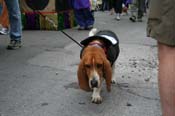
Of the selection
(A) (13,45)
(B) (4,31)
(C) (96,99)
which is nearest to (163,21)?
(C) (96,99)

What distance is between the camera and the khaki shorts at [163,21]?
6.59 feet

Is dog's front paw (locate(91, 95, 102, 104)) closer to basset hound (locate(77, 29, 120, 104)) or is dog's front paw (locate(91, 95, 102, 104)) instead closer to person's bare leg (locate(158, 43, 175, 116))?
basset hound (locate(77, 29, 120, 104))

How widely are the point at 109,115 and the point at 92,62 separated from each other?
0.49m

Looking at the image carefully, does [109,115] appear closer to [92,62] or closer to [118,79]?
[92,62]

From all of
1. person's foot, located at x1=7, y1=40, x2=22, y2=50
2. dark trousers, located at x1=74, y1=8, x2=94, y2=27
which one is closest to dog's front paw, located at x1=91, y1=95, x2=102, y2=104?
person's foot, located at x1=7, y1=40, x2=22, y2=50

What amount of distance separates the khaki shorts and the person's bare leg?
5 centimetres

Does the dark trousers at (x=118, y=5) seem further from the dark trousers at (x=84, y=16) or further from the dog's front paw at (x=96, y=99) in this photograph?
the dog's front paw at (x=96, y=99)

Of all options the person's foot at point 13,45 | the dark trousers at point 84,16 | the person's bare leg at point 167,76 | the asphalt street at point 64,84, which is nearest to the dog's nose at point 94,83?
the asphalt street at point 64,84

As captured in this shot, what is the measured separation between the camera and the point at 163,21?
2.03 meters

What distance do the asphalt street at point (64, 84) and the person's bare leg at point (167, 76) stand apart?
1560 mm

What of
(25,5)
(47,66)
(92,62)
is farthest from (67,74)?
(25,5)

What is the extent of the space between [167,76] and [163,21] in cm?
28

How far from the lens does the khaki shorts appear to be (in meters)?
2.01

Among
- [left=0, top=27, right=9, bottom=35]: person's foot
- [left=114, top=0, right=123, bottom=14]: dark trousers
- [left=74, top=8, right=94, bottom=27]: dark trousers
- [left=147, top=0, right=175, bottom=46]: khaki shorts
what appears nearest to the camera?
[left=147, top=0, right=175, bottom=46]: khaki shorts
